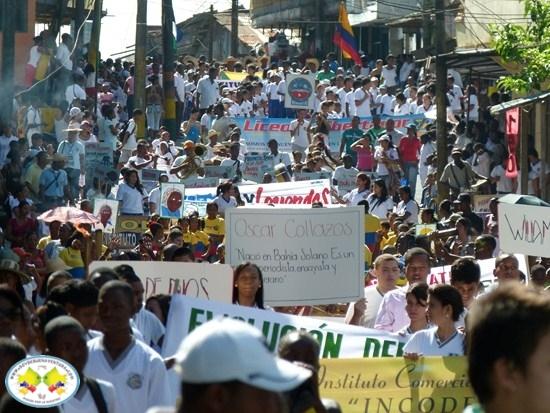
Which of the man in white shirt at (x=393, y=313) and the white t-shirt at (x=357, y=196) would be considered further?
the white t-shirt at (x=357, y=196)

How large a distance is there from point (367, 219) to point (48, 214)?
4.63m

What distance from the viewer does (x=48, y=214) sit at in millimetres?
17969

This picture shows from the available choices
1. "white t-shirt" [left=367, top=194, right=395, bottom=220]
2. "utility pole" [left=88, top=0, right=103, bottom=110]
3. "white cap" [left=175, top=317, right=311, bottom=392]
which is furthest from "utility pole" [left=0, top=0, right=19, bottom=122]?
"white cap" [left=175, top=317, right=311, bottom=392]

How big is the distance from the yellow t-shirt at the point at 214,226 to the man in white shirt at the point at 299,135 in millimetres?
11349

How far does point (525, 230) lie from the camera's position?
13492mm

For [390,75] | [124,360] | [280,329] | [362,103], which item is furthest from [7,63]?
[124,360]

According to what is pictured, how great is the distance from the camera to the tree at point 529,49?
19.8 m

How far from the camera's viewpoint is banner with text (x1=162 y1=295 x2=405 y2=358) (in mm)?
9078

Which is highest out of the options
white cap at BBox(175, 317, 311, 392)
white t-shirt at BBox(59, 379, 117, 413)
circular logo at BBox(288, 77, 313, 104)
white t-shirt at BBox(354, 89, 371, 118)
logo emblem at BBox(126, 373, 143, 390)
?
circular logo at BBox(288, 77, 313, 104)

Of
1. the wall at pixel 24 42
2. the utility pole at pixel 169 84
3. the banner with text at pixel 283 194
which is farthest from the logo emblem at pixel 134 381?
the utility pole at pixel 169 84

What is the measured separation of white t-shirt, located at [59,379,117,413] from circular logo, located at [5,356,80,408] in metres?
0.11

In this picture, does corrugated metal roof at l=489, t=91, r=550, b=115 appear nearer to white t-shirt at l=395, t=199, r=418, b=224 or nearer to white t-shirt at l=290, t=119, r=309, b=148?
white t-shirt at l=395, t=199, r=418, b=224

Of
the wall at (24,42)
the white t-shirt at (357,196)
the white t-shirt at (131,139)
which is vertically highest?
the wall at (24,42)

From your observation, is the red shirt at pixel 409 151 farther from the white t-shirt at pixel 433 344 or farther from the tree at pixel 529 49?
the white t-shirt at pixel 433 344
